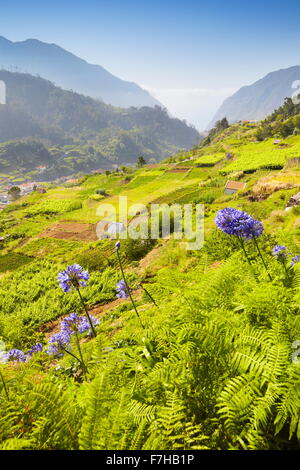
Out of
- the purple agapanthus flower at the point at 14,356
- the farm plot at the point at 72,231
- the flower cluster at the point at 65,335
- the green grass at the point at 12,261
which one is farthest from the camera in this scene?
the farm plot at the point at 72,231

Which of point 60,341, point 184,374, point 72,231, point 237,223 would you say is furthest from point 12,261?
point 184,374

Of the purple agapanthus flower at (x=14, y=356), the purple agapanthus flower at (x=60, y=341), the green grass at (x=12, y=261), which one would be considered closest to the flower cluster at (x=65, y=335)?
the purple agapanthus flower at (x=60, y=341)

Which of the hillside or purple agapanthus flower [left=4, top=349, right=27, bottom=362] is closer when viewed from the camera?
the hillside

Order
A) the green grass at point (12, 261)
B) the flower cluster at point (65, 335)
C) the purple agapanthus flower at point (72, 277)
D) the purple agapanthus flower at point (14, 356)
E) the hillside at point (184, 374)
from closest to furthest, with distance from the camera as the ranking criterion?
the hillside at point (184, 374) → the purple agapanthus flower at point (14, 356) → the flower cluster at point (65, 335) → the purple agapanthus flower at point (72, 277) → the green grass at point (12, 261)

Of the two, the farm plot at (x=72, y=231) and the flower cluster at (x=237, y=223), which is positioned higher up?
the flower cluster at (x=237, y=223)

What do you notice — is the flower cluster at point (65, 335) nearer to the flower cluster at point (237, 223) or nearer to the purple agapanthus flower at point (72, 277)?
the purple agapanthus flower at point (72, 277)

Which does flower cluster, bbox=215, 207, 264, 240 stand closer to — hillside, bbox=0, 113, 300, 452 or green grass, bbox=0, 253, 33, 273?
hillside, bbox=0, 113, 300, 452

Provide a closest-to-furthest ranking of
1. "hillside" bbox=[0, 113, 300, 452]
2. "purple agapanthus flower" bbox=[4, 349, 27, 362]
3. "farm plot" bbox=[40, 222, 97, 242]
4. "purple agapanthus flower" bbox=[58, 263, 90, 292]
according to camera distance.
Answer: "hillside" bbox=[0, 113, 300, 452] → "purple agapanthus flower" bbox=[4, 349, 27, 362] → "purple agapanthus flower" bbox=[58, 263, 90, 292] → "farm plot" bbox=[40, 222, 97, 242]

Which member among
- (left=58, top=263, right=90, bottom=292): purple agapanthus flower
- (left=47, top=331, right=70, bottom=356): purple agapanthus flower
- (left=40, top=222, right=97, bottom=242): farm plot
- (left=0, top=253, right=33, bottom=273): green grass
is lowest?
(left=0, top=253, right=33, bottom=273): green grass

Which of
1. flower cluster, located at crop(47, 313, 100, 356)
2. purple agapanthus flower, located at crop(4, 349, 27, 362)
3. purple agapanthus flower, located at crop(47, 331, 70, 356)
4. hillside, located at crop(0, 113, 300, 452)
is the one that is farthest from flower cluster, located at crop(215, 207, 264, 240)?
purple agapanthus flower, located at crop(4, 349, 27, 362)

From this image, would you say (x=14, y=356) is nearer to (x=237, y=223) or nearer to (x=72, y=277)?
(x=72, y=277)

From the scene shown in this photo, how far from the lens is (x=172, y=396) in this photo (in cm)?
173

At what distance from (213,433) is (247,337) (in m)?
0.67

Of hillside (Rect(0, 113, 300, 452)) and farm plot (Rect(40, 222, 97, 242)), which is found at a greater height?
hillside (Rect(0, 113, 300, 452))
